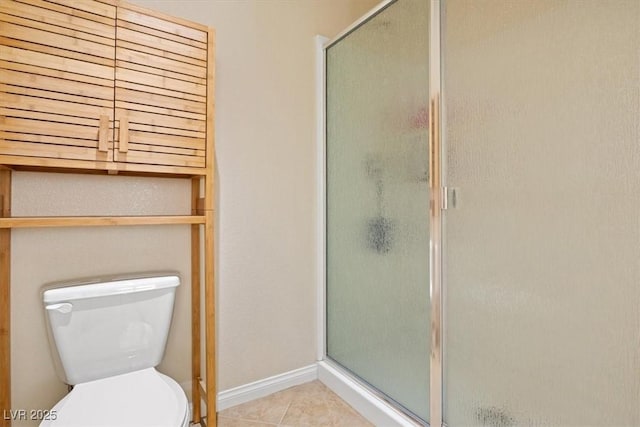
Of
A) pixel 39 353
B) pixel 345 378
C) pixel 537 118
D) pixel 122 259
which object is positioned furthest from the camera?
pixel 345 378

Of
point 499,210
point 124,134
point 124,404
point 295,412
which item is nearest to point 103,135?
point 124,134

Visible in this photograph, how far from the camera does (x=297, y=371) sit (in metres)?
2.01

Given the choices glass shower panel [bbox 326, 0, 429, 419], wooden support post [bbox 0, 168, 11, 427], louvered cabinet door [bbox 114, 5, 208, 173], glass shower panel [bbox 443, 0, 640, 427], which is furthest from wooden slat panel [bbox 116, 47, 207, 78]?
glass shower panel [bbox 443, 0, 640, 427]

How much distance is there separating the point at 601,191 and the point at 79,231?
1812 mm

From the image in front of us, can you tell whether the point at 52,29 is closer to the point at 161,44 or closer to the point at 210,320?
the point at 161,44

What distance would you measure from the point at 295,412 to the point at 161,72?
5.36ft

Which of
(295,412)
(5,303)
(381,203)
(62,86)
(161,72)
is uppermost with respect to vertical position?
(161,72)

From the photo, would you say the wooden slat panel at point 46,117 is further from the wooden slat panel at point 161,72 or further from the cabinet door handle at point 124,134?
the wooden slat panel at point 161,72

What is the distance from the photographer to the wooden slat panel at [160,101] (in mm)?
1292

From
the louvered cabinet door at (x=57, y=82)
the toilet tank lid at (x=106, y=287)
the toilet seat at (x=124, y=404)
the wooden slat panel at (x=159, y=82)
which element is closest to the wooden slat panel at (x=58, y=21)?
the louvered cabinet door at (x=57, y=82)

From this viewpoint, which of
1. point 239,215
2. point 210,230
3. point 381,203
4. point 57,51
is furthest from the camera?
point 239,215

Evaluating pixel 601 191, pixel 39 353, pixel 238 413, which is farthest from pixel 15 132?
pixel 601 191

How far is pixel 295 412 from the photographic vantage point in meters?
1.74

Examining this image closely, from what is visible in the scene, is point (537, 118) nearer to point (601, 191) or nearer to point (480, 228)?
point (601, 191)
